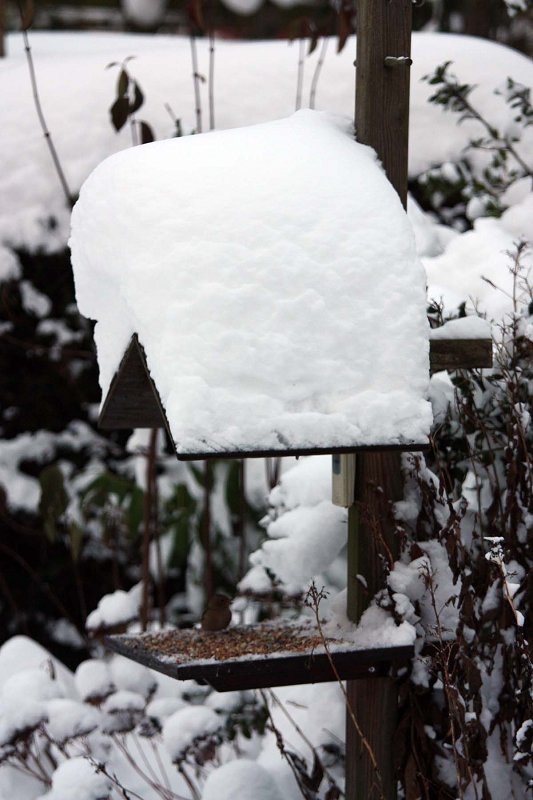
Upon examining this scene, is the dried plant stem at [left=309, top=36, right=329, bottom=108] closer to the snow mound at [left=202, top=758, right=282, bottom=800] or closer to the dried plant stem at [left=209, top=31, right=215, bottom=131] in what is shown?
the dried plant stem at [left=209, top=31, right=215, bottom=131]

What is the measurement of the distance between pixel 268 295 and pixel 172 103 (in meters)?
2.36

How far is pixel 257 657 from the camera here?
1.95m

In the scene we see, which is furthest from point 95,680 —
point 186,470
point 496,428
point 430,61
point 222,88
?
point 430,61

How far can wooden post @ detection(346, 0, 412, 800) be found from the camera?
211 centimetres

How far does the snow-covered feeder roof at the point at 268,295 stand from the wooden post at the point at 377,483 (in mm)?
202

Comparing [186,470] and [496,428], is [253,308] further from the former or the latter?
[186,470]

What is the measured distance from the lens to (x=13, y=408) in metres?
3.83

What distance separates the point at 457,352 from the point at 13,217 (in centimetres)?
222

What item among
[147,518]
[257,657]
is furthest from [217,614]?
[147,518]

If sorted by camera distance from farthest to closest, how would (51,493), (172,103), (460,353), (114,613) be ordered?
(172,103), (51,493), (114,613), (460,353)

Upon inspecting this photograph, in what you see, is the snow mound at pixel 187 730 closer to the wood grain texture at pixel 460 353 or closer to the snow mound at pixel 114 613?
the snow mound at pixel 114 613

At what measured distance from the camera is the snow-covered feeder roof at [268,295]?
1.76m

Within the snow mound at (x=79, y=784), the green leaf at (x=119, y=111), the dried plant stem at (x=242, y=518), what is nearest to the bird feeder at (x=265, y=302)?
the snow mound at (x=79, y=784)

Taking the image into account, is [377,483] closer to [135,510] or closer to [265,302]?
[265,302]
